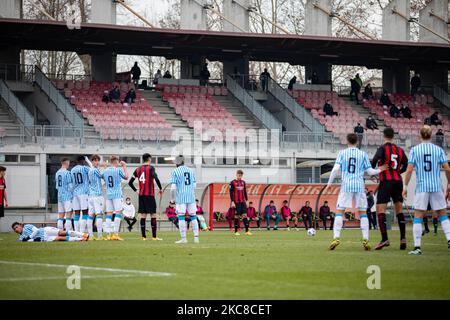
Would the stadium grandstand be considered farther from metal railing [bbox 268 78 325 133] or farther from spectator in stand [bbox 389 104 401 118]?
spectator in stand [bbox 389 104 401 118]

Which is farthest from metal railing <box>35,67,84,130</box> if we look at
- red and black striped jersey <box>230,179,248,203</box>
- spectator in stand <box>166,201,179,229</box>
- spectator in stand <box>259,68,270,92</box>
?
red and black striped jersey <box>230,179,248,203</box>

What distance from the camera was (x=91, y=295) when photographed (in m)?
10.5

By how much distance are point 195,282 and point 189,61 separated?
4595 cm

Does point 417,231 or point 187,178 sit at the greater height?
point 187,178

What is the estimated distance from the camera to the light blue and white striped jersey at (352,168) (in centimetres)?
1908

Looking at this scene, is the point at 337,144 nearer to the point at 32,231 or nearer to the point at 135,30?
the point at 135,30

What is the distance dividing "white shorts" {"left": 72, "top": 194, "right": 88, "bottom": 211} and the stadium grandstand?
1218 centimetres

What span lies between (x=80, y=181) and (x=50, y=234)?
2.66 metres

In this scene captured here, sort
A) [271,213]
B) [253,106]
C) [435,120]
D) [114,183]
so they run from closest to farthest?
[114,183] < [271,213] < [253,106] < [435,120]

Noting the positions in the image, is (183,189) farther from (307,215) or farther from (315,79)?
(315,79)

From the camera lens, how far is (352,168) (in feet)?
63.1

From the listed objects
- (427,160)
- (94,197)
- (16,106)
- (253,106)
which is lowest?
(94,197)

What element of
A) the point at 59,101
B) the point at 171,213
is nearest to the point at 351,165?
the point at 171,213
